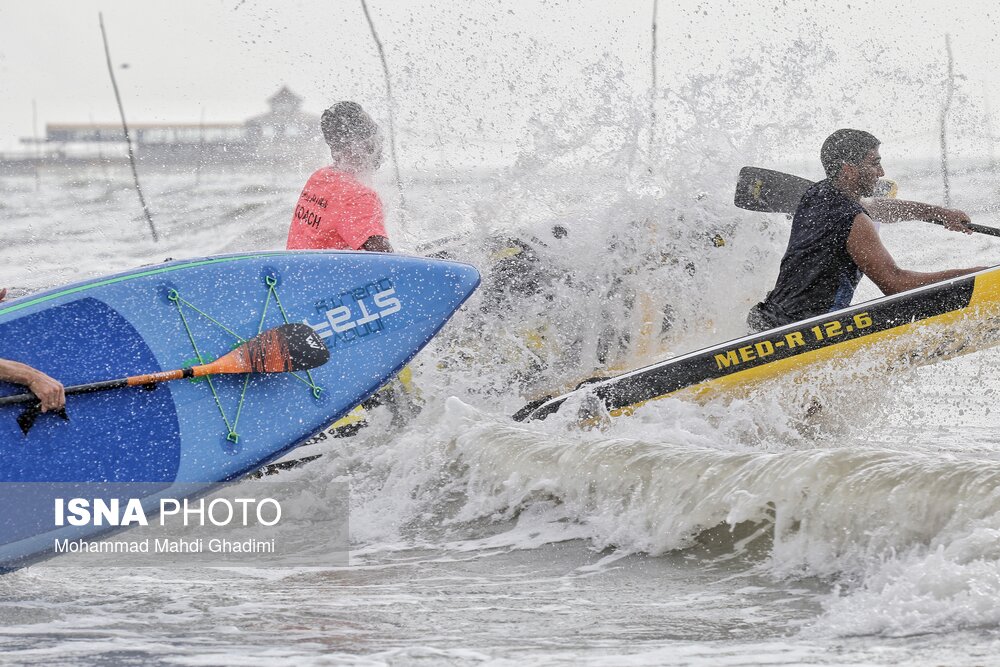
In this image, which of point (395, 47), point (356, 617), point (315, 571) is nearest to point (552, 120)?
point (395, 47)

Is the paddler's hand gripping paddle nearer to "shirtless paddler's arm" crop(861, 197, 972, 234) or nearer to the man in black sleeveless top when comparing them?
the man in black sleeveless top

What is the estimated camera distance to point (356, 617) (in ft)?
11.0

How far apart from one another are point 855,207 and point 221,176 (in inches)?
1588

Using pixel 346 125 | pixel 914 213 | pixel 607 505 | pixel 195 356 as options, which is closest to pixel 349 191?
pixel 346 125

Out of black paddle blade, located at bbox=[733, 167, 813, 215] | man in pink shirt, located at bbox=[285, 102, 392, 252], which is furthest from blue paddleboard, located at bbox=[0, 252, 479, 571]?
black paddle blade, located at bbox=[733, 167, 813, 215]

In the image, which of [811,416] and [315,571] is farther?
[811,416]

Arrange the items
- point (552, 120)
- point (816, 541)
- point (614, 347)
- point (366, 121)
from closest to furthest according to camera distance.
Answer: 1. point (816, 541)
2. point (366, 121)
3. point (614, 347)
4. point (552, 120)

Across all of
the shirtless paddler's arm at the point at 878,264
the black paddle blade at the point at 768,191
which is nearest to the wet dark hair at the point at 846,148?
the shirtless paddler's arm at the point at 878,264

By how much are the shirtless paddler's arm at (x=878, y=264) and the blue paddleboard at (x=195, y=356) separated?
1.72m

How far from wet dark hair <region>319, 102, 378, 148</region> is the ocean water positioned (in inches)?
54.9

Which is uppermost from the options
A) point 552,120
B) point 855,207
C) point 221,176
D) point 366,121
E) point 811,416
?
point 221,176

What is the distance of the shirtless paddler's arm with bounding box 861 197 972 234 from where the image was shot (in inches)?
220

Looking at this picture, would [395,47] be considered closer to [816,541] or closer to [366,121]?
[366,121]

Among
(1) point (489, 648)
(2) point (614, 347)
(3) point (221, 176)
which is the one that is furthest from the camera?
(3) point (221, 176)
